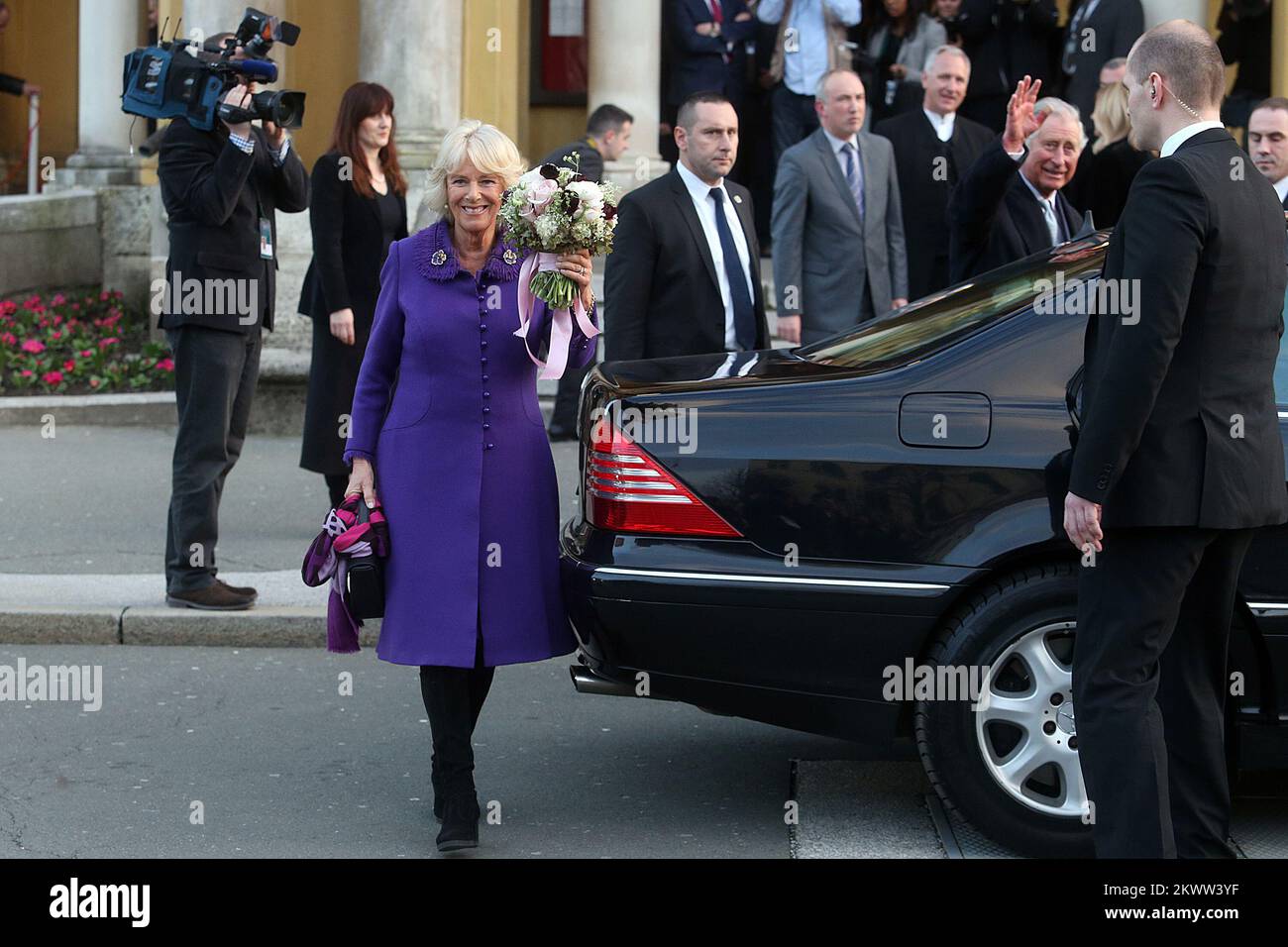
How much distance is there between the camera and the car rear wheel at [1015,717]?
5418mm

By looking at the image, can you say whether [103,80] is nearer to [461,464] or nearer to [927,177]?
[927,177]

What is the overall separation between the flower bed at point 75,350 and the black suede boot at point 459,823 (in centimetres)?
885

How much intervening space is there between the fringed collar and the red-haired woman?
135 inches

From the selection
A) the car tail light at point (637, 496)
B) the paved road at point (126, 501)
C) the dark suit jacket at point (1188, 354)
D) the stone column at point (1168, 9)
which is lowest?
the paved road at point (126, 501)

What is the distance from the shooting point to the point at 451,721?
5.62 metres

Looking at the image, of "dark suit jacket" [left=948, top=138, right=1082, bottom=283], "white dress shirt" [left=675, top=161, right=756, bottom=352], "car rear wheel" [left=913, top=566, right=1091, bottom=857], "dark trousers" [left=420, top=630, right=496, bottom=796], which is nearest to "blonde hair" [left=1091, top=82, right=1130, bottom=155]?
"dark suit jacket" [left=948, top=138, right=1082, bottom=283]

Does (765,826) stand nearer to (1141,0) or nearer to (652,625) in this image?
(652,625)

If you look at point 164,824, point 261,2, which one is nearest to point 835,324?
point 164,824

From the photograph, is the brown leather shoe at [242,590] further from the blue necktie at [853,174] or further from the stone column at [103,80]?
the stone column at [103,80]

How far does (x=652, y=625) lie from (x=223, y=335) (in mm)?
3211

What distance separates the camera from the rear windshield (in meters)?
5.71

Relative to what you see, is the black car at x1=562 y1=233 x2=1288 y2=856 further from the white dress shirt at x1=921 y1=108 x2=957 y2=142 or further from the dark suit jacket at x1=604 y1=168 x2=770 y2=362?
the white dress shirt at x1=921 y1=108 x2=957 y2=142

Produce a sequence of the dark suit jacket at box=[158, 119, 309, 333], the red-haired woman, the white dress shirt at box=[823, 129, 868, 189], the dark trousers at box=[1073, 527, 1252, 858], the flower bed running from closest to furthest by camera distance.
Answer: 1. the dark trousers at box=[1073, 527, 1252, 858]
2. the dark suit jacket at box=[158, 119, 309, 333]
3. the red-haired woman
4. the white dress shirt at box=[823, 129, 868, 189]
5. the flower bed

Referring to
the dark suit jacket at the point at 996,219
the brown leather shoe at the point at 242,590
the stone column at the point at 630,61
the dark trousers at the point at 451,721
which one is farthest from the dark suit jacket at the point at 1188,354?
the stone column at the point at 630,61
